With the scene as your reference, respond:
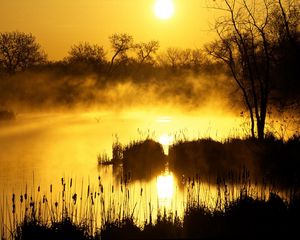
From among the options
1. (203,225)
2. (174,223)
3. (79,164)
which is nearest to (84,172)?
(79,164)

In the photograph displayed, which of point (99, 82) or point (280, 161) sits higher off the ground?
point (99, 82)

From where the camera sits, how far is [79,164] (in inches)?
750

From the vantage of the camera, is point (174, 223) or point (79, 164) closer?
point (174, 223)

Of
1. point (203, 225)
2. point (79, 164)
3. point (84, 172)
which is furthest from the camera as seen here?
point (79, 164)

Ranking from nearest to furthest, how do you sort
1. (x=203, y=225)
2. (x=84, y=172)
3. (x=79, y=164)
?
(x=203, y=225) < (x=84, y=172) < (x=79, y=164)

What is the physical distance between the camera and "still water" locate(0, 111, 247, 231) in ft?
39.2

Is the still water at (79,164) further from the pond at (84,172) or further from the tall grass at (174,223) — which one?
the tall grass at (174,223)

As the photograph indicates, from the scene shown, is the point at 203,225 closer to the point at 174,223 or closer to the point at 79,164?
the point at 174,223

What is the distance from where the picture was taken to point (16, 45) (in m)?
71.5

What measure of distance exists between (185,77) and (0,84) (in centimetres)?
2029

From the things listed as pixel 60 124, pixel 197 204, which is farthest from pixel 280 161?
pixel 60 124

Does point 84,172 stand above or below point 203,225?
above

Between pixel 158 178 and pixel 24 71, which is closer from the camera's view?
pixel 158 178

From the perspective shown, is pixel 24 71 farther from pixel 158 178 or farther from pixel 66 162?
pixel 158 178
